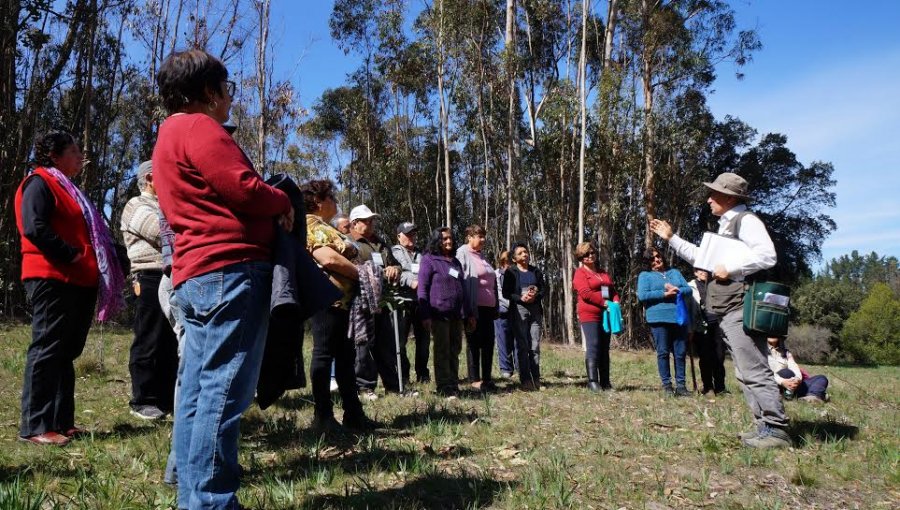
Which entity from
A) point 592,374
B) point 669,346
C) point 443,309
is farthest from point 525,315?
point 669,346

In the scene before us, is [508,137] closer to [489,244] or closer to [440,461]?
[489,244]

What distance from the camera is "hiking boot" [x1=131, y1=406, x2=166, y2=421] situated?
4.38 metres

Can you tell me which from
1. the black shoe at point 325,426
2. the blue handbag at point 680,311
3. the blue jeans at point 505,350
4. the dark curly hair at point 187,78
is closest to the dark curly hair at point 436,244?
the blue jeans at point 505,350

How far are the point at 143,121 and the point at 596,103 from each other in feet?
57.5

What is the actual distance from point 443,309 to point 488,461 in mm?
2706

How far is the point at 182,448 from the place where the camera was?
2137 millimetres

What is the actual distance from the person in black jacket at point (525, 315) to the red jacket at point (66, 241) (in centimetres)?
441

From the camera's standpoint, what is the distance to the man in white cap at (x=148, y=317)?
4168 millimetres

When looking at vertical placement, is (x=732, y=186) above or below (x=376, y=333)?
above

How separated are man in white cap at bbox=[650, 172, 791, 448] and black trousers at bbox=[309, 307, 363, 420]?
8.23 feet

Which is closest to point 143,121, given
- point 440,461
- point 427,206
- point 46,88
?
point 46,88

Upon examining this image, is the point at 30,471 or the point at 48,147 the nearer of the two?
the point at 30,471

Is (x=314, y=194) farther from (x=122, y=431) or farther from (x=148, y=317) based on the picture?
(x=122, y=431)

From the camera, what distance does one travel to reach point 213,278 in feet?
6.91
